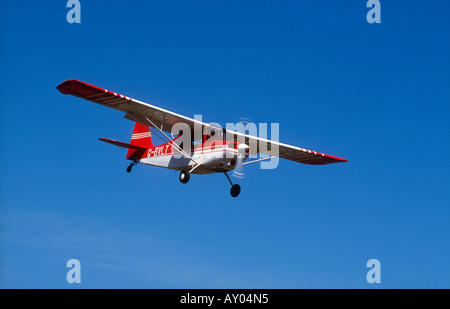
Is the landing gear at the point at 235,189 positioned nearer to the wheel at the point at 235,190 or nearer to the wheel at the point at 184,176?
Result: the wheel at the point at 235,190

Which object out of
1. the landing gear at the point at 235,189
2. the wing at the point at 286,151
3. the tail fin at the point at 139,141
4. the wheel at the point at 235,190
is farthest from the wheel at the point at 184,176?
the tail fin at the point at 139,141

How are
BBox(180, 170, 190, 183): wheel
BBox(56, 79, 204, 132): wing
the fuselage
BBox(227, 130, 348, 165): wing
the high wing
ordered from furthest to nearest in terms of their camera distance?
BBox(227, 130, 348, 165): wing
BBox(180, 170, 190, 183): wheel
the fuselage
the high wing
BBox(56, 79, 204, 132): wing

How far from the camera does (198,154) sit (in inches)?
1045

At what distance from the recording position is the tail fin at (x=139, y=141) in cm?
2978

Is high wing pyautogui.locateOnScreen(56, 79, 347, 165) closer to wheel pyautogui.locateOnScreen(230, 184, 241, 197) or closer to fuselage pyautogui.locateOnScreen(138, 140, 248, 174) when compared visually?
fuselage pyautogui.locateOnScreen(138, 140, 248, 174)

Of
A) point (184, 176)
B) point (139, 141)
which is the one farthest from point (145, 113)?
point (139, 141)

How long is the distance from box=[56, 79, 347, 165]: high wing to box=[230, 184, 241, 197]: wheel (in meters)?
2.02

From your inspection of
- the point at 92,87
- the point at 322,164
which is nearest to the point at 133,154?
the point at 92,87

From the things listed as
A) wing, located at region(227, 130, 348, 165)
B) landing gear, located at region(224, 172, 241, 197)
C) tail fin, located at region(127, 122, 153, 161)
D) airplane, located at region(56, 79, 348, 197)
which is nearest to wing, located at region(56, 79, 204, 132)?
airplane, located at region(56, 79, 348, 197)

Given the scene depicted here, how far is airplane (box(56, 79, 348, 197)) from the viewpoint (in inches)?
1006

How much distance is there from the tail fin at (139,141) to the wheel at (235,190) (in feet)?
15.3
